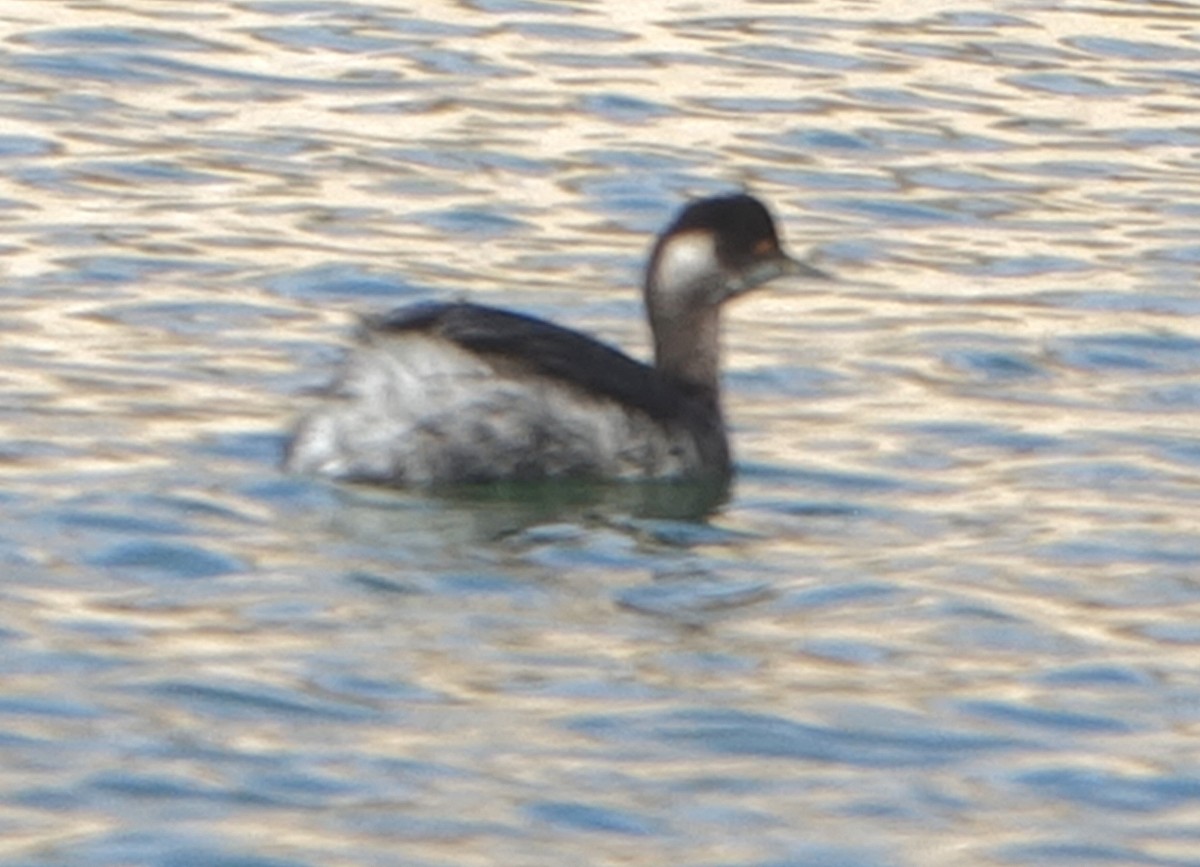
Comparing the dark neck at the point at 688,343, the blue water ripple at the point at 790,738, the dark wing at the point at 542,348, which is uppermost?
the dark wing at the point at 542,348

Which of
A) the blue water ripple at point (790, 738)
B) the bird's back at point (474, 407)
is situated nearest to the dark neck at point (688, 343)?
the bird's back at point (474, 407)

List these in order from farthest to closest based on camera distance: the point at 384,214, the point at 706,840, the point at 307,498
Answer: the point at 384,214
the point at 307,498
the point at 706,840

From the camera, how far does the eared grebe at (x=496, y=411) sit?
33.4 feet

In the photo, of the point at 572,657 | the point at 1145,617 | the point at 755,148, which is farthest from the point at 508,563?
the point at 755,148

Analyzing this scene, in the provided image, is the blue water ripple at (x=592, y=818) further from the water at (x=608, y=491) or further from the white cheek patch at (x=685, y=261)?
the white cheek patch at (x=685, y=261)

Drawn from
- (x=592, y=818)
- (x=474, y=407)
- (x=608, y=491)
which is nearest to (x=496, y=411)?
(x=474, y=407)

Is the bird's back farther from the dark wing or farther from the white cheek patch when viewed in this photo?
the white cheek patch

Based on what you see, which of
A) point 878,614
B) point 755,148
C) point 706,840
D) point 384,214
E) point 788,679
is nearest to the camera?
point 706,840

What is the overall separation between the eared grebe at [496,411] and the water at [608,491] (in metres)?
0.17

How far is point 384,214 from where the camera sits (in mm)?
14039

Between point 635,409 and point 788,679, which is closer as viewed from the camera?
point 788,679

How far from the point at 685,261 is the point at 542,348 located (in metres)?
0.98

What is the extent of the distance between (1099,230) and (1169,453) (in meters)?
3.16

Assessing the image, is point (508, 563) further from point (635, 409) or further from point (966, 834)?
point (966, 834)
